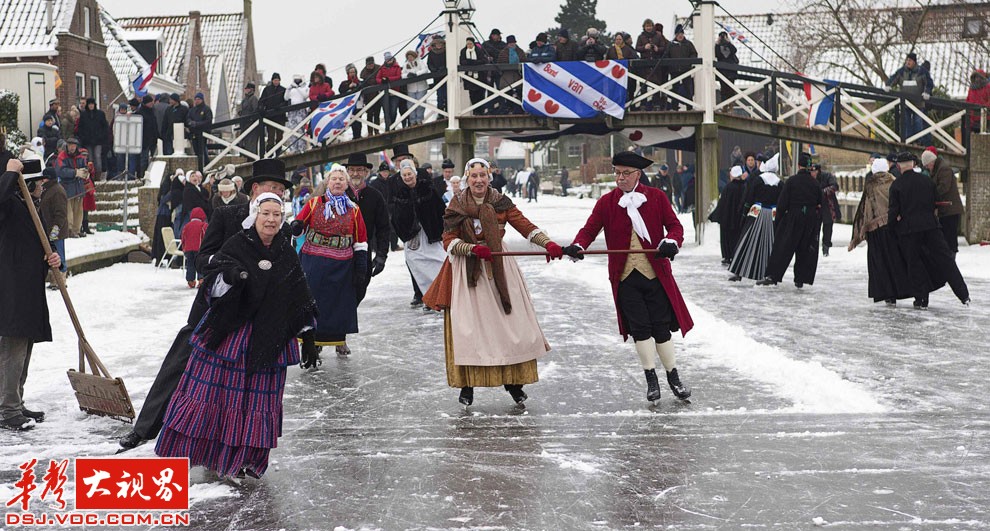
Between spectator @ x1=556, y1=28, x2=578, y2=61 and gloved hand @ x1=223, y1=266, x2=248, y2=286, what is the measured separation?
1803 centimetres

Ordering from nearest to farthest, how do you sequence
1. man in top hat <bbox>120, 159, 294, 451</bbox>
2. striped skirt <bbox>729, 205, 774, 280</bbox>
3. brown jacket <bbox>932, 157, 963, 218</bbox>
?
man in top hat <bbox>120, 159, 294, 451</bbox> < brown jacket <bbox>932, 157, 963, 218</bbox> < striped skirt <bbox>729, 205, 774, 280</bbox>

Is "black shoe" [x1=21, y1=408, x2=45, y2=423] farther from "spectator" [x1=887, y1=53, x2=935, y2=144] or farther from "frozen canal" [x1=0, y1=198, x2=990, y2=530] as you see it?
"spectator" [x1=887, y1=53, x2=935, y2=144]

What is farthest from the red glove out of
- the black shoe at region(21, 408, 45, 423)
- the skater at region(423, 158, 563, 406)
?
the black shoe at region(21, 408, 45, 423)

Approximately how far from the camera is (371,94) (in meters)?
24.8

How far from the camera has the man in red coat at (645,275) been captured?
8.47 metres

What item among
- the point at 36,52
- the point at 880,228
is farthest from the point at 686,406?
the point at 36,52

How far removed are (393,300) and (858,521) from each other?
10.7m

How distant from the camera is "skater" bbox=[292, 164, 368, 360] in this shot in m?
10.1

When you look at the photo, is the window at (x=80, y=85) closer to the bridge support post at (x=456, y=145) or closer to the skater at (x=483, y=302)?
the bridge support post at (x=456, y=145)

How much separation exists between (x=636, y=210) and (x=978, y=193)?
16.5 m

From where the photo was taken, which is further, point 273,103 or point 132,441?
point 273,103

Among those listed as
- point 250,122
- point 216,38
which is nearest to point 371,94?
point 250,122

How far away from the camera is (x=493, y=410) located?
27.5 feet

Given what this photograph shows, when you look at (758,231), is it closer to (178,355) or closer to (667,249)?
(667,249)
